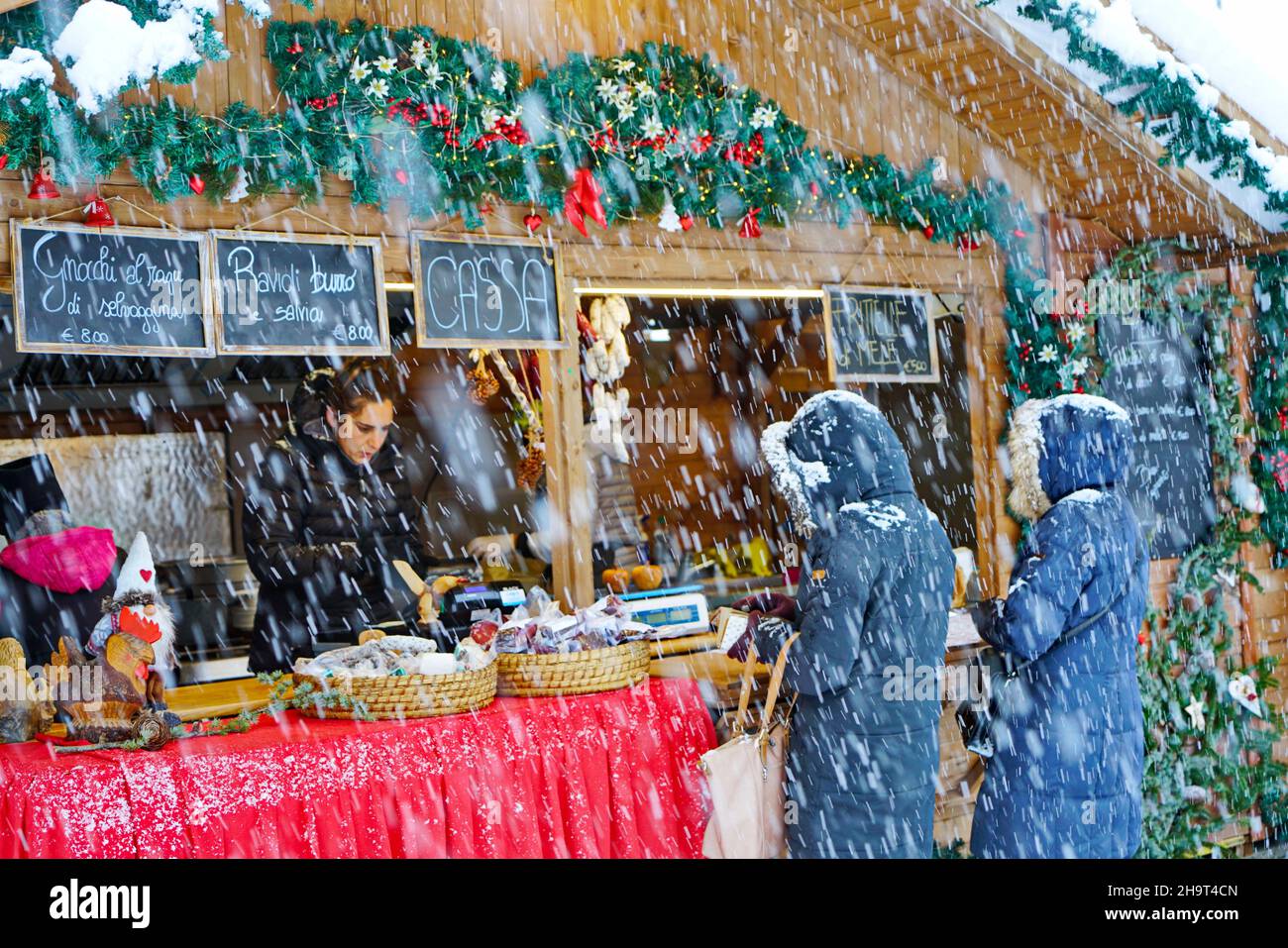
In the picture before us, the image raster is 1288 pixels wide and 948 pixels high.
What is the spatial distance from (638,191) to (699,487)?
173 inches

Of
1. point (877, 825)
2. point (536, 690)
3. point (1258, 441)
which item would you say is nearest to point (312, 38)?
point (536, 690)

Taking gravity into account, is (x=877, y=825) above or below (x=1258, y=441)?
below

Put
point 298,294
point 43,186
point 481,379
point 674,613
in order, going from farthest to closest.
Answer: point 481,379, point 674,613, point 298,294, point 43,186

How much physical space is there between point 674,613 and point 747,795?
1.65 metres

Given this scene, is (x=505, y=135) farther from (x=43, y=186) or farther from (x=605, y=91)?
(x=43, y=186)

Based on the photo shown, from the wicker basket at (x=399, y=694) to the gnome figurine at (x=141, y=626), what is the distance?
0.48 meters

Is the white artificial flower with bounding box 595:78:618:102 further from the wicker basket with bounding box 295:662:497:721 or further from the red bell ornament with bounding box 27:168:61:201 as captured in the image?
the wicker basket with bounding box 295:662:497:721

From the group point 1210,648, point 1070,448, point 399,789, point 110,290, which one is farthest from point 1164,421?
point 110,290

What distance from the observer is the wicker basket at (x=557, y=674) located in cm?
475

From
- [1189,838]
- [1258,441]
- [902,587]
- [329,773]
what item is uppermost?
[1258,441]

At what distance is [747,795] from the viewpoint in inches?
164

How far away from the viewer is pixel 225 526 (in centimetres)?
912

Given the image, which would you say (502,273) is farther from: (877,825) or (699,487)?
(699,487)

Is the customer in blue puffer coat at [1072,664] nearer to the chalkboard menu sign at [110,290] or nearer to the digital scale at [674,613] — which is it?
the digital scale at [674,613]
